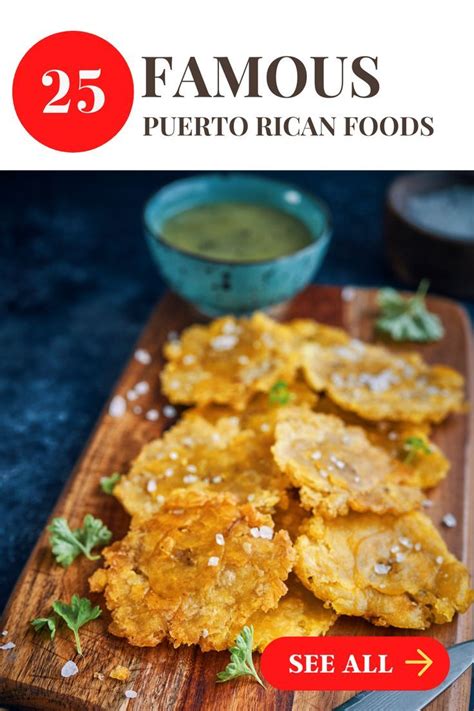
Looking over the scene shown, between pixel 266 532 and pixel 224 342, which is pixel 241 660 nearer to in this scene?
pixel 266 532

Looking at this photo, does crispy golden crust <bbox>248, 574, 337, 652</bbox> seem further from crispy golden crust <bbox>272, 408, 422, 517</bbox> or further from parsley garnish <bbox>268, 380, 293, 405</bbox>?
parsley garnish <bbox>268, 380, 293, 405</bbox>

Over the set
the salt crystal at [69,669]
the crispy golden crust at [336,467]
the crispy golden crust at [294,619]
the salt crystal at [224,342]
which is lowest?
the salt crystal at [69,669]

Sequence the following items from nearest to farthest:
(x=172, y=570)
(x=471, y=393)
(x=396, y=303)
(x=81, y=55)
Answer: (x=172, y=570) → (x=81, y=55) → (x=471, y=393) → (x=396, y=303)

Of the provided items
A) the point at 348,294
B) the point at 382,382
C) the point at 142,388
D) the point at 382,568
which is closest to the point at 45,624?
the point at 382,568

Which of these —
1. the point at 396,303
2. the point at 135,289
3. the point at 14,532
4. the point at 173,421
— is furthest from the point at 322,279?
the point at 14,532

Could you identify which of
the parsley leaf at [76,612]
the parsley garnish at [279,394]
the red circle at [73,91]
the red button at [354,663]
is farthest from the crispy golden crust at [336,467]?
the red circle at [73,91]

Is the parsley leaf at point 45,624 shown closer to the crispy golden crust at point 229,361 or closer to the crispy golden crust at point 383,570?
the crispy golden crust at point 383,570

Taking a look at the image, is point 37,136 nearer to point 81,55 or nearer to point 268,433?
point 81,55
